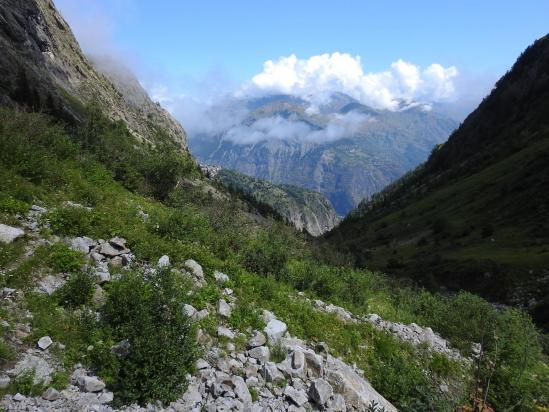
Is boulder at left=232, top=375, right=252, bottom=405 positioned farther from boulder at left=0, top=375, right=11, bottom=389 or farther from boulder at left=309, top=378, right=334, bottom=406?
boulder at left=0, top=375, right=11, bottom=389

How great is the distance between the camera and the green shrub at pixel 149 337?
8547 millimetres

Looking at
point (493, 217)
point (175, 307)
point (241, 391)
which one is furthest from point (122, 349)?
point (493, 217)

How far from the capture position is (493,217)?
3760 inches

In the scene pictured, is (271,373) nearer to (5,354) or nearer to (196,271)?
(196,271)

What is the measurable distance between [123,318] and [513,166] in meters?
132

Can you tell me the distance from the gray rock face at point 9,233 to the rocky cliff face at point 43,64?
84.9 feet

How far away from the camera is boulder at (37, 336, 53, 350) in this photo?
8836mm

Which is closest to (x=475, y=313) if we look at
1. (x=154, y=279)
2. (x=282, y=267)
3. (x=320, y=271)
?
(x=320, y=271)

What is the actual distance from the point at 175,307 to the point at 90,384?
2519 millimetres

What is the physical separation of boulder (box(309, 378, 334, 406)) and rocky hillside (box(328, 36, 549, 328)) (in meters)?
46.8

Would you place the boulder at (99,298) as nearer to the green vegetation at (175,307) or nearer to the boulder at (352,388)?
the green vegetation at (175,307)

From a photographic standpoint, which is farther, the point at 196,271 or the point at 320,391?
the point at 196,271

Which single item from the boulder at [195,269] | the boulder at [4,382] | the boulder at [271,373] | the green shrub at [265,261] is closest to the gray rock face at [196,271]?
the boulder at [195,269]

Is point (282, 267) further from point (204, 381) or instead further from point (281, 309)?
point (204, 381)
